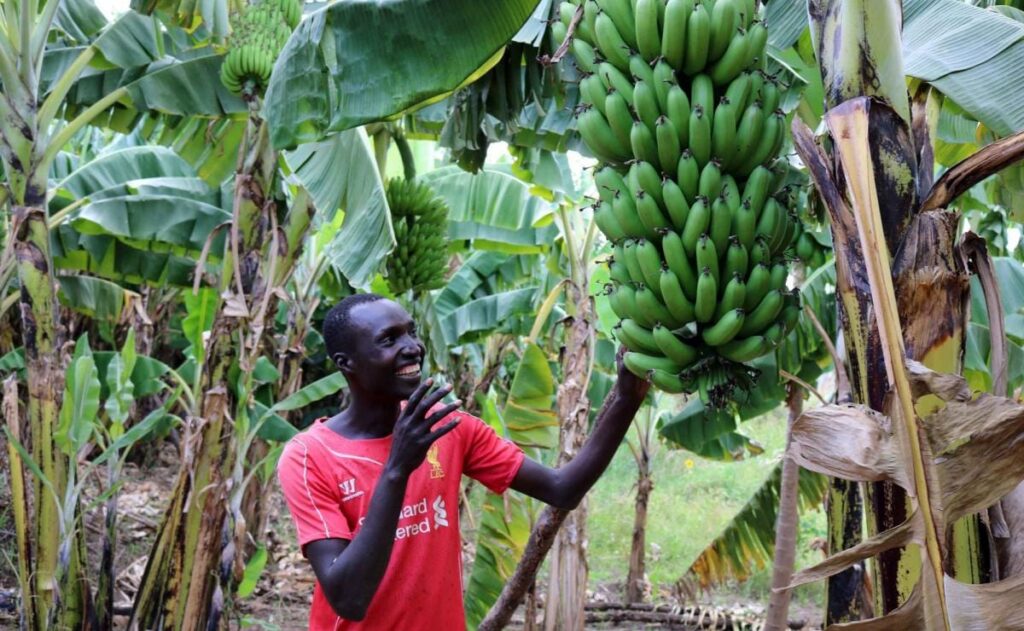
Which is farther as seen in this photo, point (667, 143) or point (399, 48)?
point (399, 48)

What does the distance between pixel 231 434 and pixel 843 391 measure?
2356mm

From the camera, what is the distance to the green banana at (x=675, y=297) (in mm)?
1435

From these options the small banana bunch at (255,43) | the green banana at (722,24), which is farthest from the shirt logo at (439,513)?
the small banana bunch at (255,43)

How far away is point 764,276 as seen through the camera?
4.72ft

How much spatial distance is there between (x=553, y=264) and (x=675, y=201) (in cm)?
430

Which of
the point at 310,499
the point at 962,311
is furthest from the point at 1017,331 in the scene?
the point at 310,499

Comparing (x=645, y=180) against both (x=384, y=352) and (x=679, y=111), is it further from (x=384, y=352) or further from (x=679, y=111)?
(x=384, y=352)

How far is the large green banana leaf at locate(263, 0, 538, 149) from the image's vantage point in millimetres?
2082

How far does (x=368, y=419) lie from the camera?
1.96 m

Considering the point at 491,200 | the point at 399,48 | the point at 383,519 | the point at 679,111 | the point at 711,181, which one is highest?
the point at 491,200

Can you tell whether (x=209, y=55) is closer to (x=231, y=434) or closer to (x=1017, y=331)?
(x=231, y=434)


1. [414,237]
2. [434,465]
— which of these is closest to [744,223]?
[434,465]

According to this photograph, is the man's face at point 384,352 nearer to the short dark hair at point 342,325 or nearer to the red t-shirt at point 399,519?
the short dark hair at point 342,325

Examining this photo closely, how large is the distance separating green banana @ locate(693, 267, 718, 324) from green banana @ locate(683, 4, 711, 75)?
0.33 meters
